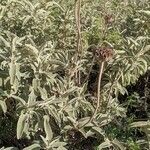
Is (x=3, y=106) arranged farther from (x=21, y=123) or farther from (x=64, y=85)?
(x=64, y=85)

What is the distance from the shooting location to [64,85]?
3064 millimetres

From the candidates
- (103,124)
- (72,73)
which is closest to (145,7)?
(72,73)

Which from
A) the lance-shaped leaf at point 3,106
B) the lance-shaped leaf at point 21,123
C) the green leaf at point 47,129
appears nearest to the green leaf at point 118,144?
the green leaf at point 47,129

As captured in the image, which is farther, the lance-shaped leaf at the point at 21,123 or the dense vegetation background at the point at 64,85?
the dense vegetation background at the point at 64,85

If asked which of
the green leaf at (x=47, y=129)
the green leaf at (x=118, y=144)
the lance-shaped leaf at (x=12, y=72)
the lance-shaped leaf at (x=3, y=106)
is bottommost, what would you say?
the green leaf at (x=118, y=144)

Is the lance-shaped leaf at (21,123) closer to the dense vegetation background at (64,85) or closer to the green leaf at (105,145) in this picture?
the dense vegetation background at (64,85)

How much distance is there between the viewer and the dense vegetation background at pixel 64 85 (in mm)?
2844

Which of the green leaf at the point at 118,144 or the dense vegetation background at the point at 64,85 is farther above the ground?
the dense vegetation background at the point at 64,85

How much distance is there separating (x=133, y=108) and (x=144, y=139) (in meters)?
0.73

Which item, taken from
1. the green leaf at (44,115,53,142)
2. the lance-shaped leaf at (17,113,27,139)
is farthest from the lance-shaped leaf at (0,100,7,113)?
the green leaf at (44,115,53,142)

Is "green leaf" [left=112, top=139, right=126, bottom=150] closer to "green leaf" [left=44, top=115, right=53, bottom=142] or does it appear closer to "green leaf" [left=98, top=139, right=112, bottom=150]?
"green leaf" [left=98, top=139, right=112, bottom=150]

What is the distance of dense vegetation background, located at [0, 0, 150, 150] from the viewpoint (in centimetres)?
284

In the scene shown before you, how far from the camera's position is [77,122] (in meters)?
2.94

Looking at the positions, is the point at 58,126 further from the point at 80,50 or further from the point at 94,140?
the point at 80,50
